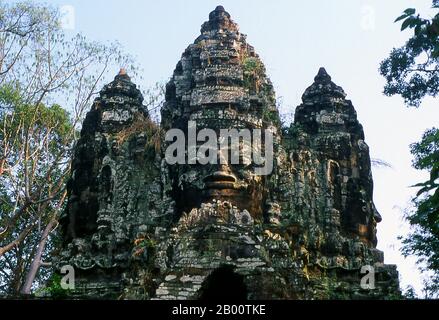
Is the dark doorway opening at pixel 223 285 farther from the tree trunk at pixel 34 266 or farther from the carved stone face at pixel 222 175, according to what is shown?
the tree trunk at pixel 34 266

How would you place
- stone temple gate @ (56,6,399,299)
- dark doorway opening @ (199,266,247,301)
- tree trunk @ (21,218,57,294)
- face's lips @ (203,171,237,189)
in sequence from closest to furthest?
dark doorway opening @ (199,266,247,301), stone temple gate @ (56,6,399,299), face's lips @ (203,171,237,189), tree trunk @ (21,218,57,294)

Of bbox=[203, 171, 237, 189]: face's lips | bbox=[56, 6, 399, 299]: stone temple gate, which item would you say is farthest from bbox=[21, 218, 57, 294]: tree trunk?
bbox=[203, 171, 237, 189]: face's lips

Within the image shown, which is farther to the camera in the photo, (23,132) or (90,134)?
(23,132)

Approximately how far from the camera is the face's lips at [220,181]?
34.6 feet

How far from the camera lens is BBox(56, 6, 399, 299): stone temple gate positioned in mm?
9289

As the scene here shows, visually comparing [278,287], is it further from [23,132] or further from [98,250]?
[23,132]

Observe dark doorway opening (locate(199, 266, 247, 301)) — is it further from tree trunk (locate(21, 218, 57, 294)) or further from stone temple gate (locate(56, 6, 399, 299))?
tree trunk (locate(21, 218, 57, 294))

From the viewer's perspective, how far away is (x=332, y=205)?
12180mm

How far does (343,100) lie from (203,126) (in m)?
3.49

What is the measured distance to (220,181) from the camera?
10.6 metres

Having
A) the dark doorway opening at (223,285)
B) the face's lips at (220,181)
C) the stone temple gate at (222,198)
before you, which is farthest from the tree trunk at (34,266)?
the dark doorway opening at (223,285)

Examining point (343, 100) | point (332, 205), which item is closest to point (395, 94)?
point (343, 100)

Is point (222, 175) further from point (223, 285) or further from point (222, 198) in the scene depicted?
point (223, 285)

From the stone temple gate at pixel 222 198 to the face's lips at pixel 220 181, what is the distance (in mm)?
17
